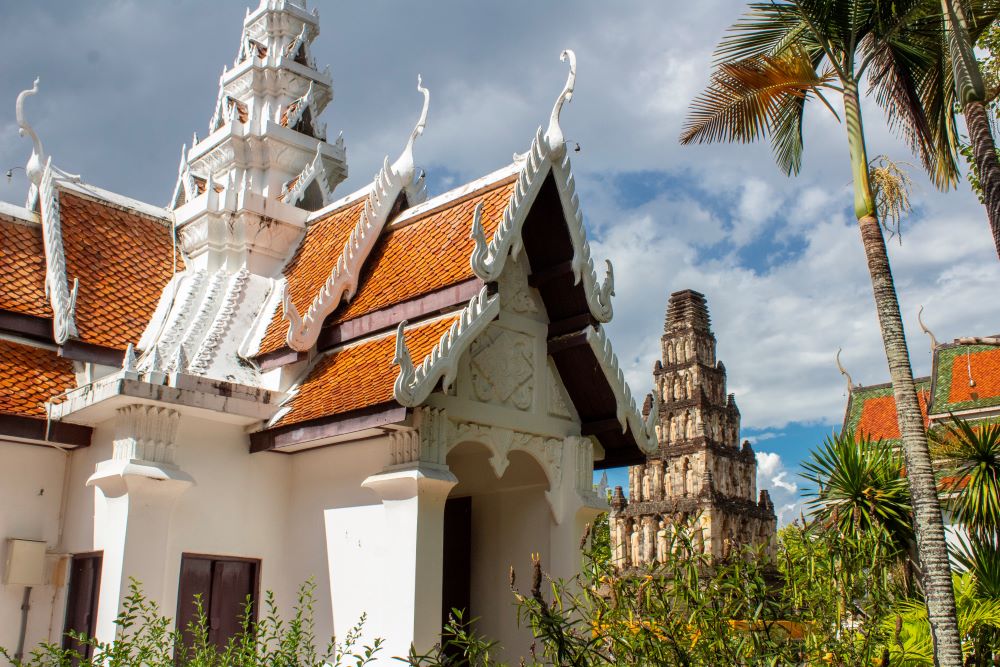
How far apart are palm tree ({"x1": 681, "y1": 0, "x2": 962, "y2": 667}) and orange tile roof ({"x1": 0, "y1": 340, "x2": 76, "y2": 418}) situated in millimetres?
7213

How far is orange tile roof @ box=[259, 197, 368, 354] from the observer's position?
10.9m

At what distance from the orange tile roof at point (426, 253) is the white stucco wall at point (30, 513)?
130 inches

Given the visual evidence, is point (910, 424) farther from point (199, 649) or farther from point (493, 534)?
point (199, 649)

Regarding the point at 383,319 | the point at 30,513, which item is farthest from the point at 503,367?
the point at 30,513

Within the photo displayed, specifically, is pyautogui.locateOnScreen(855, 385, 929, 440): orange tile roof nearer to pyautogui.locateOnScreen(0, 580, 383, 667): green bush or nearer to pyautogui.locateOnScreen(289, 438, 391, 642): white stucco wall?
pyautogui.locateOnScreen(289, 438, 391, 642): white stucco wall

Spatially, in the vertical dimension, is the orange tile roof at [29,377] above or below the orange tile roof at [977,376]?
below

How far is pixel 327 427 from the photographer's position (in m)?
8.88

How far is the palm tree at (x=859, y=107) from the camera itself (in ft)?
27.9

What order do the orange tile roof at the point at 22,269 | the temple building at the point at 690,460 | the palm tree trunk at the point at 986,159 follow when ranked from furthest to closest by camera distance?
the temple building at the point at 690,460 < the orange tile roof at the point at 22,269 < the palm tree trunk at the point at 986,159

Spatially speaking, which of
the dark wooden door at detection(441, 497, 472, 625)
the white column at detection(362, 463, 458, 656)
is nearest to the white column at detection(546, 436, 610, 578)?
the dark wooden door at detection(441, 497, 472, 625)

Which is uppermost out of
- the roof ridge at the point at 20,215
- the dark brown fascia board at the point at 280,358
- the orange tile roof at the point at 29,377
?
the roof ridge at the point at 20,215

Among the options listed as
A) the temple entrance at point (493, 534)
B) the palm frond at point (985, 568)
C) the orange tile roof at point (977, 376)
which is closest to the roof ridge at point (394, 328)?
the temple entrance at point (493, 534)

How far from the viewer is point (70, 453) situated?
10.1 meters

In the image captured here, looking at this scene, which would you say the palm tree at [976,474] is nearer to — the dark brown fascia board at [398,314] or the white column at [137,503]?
the dark brown fascia board at [398,314]
